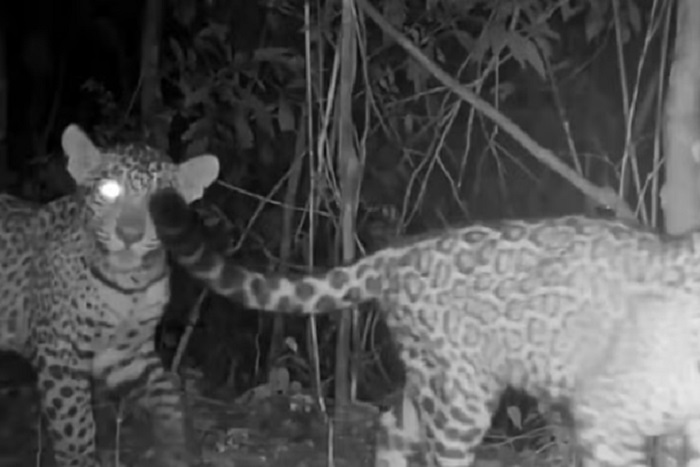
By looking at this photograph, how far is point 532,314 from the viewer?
444cm

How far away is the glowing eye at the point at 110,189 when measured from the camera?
486 centimetres

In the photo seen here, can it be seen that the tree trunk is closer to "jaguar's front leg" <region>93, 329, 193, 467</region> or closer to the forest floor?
the forest floor

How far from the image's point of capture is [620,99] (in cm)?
580

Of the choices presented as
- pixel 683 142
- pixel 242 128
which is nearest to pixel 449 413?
pixel 683 142

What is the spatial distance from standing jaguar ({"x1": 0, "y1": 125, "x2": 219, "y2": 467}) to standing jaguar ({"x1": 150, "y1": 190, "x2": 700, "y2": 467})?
29 centimetres

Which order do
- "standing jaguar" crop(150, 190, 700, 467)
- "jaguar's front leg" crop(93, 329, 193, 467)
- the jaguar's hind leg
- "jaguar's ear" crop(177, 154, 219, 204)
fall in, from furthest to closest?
1. "jaguar's front leg" crop(93, 329, 193, 467)
2. "jaguar's ear" crop(177, 154, 219, 204)
3. the jaguar's hind leg
4. "standing jaguar" crop(150, 190, 700, 467)

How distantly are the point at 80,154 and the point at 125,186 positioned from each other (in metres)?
0.19

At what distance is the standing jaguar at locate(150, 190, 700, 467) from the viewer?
4.33 m

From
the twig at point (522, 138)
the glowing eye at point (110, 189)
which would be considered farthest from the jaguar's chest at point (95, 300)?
the twig at point (522, 138)

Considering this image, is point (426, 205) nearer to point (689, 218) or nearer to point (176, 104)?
point (176, 104)

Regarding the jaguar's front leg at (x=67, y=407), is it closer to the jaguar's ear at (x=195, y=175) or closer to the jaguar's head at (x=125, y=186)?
the jaguar's head at (x=125, y=186)

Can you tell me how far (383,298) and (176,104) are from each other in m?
1.58

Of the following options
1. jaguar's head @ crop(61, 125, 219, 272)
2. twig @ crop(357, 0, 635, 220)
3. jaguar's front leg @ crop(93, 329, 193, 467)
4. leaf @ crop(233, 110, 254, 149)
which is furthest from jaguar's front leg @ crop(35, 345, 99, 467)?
twig @ crop(357, 0, 635, 220)

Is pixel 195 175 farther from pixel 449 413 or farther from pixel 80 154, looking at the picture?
pixel 449 413
